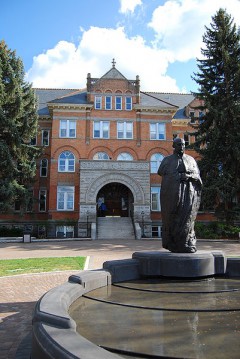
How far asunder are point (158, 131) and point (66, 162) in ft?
35.7

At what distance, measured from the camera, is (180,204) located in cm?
675

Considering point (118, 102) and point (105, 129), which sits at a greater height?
point (118, 102)

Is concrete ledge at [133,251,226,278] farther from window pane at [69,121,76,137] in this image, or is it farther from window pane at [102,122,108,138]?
window pane at [69,121,76,137]

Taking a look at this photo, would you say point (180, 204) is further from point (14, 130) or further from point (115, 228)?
point (14, 130)

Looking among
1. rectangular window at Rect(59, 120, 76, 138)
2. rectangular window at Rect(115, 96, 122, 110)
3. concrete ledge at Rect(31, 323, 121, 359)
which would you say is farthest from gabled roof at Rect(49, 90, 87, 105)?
concrete ledge at Rect(31, 323, 121, 359)

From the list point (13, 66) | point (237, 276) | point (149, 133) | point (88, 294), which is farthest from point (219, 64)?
point (88, 294)

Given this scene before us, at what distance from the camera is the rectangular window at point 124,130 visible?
35031 mm

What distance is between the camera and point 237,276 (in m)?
6.84

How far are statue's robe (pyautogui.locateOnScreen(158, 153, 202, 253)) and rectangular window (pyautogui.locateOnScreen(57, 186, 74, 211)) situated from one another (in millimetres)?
26930

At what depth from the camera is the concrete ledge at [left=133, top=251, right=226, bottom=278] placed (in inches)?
243

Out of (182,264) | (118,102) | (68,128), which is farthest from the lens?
(118,102)

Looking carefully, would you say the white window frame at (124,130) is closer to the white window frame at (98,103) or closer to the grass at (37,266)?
the white window frame at (98,103)

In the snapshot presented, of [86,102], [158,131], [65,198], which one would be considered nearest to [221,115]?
[158,131]

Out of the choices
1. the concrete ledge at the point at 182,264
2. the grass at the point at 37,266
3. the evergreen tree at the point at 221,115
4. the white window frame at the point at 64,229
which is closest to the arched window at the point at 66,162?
the white window frame at the point at 64,229
